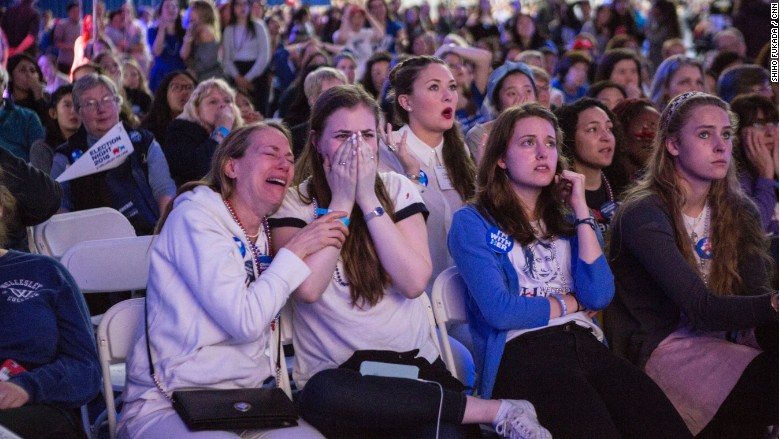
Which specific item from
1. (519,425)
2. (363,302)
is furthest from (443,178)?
(519,425)

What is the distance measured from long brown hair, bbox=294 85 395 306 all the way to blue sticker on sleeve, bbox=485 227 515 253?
37cm

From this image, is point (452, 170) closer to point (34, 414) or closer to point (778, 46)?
point (778, 46)

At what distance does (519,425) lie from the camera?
289 centimetres

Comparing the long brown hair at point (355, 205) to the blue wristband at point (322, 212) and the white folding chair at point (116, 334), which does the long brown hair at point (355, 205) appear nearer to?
the blue wristband at point (322, 212)

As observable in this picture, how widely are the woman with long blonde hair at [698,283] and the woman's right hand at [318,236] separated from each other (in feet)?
3.85

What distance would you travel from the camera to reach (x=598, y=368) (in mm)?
3262

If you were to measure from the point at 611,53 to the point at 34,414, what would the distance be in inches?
224

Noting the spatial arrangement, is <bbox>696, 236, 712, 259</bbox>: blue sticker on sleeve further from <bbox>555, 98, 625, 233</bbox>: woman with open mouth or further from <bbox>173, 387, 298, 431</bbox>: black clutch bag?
<bbox>173, 387, 298, 431</bbox>: black clutch bag

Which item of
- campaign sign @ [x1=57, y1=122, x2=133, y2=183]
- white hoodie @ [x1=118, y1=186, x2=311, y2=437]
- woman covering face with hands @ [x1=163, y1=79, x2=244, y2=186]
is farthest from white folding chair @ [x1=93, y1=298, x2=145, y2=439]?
woman covering face with hands @ [x1=163, y1=79, x2=244, y2=186]

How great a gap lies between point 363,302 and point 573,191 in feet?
2.94

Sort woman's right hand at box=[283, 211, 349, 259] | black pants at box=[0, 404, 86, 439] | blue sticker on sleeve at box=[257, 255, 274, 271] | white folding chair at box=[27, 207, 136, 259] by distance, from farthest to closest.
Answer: white folding chair at box=[27, 207, 136, 259], blue sticker on sleeve at box=[257, 255, 274, 271], woman's right hand at box=[283, 211, 349, 259], black pants at box=[0, 404, 86, 439]

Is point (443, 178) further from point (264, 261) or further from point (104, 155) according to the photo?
point (104, 155)

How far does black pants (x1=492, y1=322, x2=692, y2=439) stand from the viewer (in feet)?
9.95

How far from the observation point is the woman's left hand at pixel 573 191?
3471mm
